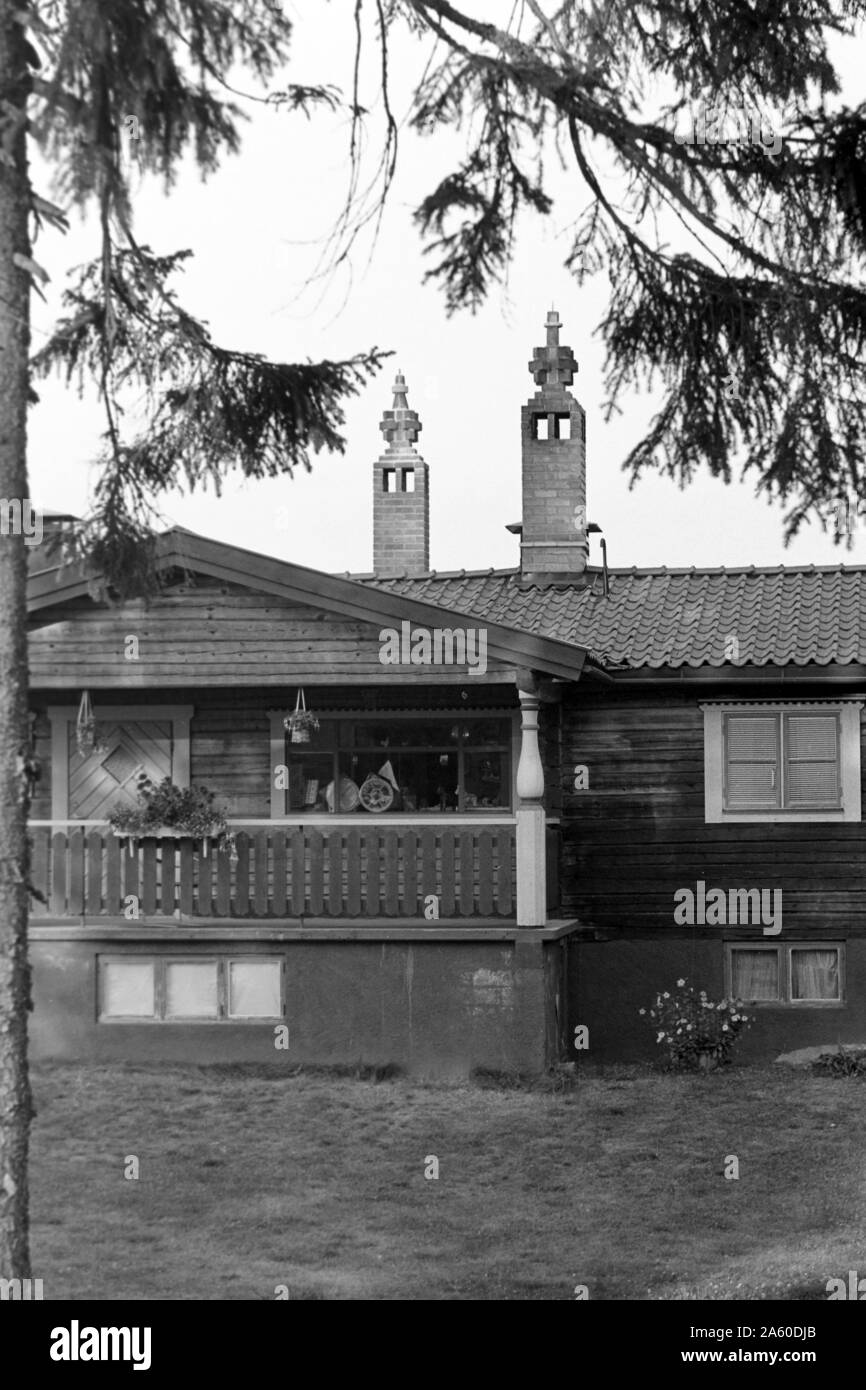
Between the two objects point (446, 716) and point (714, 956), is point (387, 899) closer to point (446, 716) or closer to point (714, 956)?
point (446, 716)

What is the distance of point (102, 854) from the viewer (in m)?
15.9

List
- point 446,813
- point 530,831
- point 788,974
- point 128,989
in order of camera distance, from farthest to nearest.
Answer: point 446,813
point 788,974
point 128,989
point 530,831

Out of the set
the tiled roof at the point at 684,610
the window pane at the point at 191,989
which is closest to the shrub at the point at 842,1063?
the tiled roof at the point at 684,610

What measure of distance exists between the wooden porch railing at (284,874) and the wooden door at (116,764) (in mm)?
1077

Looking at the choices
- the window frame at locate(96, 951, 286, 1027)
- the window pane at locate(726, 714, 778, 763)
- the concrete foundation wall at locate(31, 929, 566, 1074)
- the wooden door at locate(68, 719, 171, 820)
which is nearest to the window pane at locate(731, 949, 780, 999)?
the window pane at locate(726, 714, 778, 763)

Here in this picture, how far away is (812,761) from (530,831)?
319 cm

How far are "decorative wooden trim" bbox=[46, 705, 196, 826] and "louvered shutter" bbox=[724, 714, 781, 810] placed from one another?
16.6 feet

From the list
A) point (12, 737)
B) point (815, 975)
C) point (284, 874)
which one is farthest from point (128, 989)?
point (12, 737)

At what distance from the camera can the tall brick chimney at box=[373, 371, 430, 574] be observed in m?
22.1

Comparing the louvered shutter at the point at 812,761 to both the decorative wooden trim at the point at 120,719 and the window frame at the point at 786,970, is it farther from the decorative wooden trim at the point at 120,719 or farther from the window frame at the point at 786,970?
the decorative wooden trim at the point at 120,719

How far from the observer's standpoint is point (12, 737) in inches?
340

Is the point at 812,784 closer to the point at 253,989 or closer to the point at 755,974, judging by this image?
the point at 755,974

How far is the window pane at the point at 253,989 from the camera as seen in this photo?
50.1ft
